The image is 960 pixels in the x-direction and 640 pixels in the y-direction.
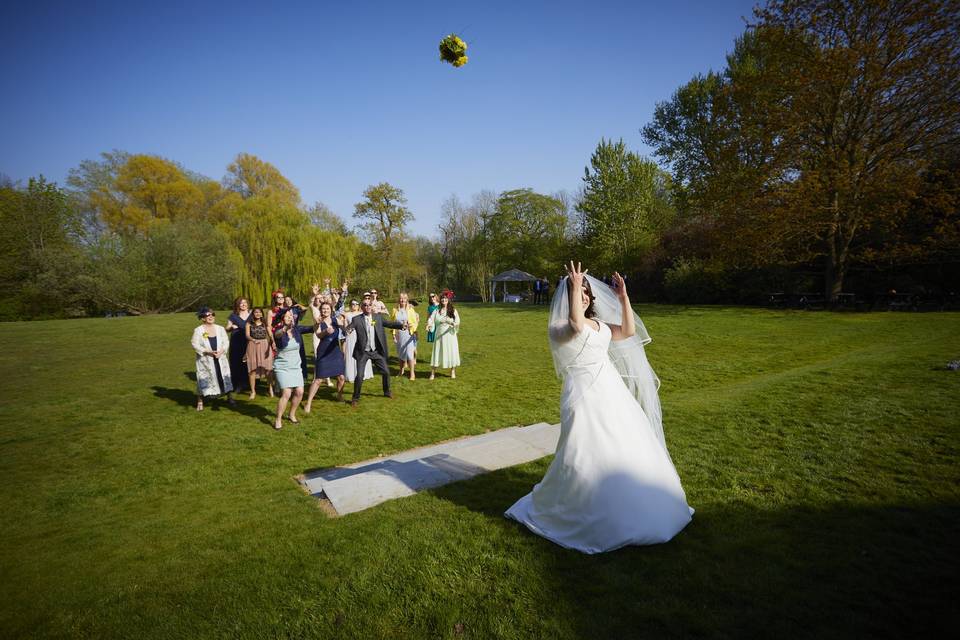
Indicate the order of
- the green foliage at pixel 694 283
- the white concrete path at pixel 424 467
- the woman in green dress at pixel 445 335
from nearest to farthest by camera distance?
1. the white concrete path at pixel 424 467
2. the woman in green dress at pixel 445 335
3. the green foliage at pixel 694 283

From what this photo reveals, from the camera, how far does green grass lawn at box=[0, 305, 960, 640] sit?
3203mm

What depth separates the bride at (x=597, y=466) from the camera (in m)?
3.81

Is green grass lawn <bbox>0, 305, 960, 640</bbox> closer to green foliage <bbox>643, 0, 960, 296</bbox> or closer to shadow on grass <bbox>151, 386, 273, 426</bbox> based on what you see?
shadow on grass <bbox>151, 386, 273, 426</bbox>

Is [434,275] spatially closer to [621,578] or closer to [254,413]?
[254,413]

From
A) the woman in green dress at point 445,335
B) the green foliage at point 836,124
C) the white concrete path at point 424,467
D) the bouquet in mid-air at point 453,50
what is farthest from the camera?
the green foliage at point 836,124

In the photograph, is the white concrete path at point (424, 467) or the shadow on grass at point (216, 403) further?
the shadow on grass at point (216, 403)

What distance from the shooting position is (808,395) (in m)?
8.15

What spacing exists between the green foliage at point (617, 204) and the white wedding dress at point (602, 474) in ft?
120

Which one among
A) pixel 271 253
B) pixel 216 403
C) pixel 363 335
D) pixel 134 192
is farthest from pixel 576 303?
pixel 134 192

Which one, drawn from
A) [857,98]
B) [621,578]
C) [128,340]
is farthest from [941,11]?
[128,340]

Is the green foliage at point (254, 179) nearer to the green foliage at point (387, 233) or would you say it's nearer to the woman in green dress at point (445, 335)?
the green foliage at point (387, 233)

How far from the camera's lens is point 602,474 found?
12.6ft

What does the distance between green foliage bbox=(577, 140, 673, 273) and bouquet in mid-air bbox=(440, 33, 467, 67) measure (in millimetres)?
Result: 33093

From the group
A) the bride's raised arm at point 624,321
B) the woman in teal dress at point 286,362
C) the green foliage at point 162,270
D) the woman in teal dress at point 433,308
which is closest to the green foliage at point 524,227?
the green foliage at point 162,270
